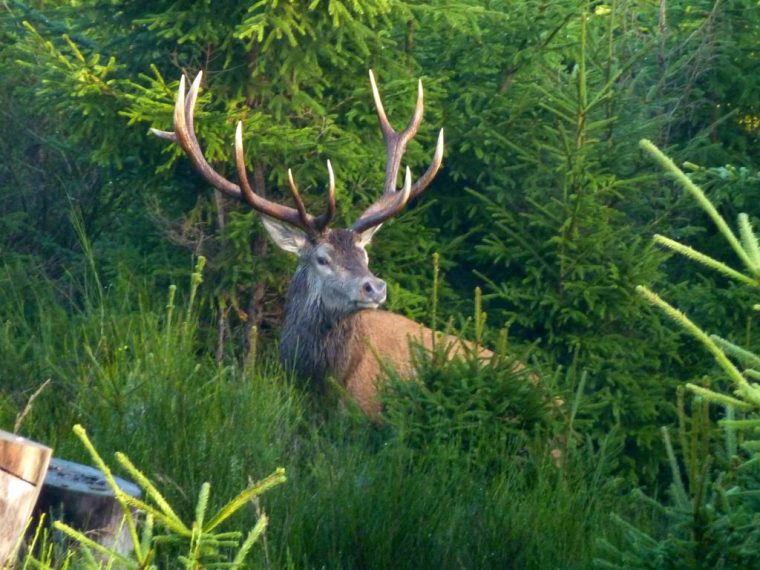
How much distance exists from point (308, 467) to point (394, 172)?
309 centimetres

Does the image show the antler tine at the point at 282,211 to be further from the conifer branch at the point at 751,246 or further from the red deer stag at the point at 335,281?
the conifer branch at the point at 751,246

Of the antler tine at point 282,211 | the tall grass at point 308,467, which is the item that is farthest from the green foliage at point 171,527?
the antler tine at point 282,211

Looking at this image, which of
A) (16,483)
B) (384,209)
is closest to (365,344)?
(384,209)

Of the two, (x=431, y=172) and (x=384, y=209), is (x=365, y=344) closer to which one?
(x=384, y=209)

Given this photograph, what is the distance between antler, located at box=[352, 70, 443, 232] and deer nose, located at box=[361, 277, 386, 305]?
0.46 m

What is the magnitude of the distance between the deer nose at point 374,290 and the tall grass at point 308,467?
1.16 metres

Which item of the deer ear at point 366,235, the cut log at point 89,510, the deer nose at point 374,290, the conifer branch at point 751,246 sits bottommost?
the cut log at point 89,510

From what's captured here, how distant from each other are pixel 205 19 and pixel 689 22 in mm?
3398

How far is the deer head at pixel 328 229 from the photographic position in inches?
297

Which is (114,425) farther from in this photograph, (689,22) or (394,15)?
(689,22)

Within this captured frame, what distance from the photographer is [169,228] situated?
27.6ft

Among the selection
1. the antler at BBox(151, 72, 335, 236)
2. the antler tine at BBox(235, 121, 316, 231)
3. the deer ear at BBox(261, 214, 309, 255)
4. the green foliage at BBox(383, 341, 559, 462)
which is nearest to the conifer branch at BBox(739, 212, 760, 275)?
the green foliage at BBox(383, 341, 559, 462)

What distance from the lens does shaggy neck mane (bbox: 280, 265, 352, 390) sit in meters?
7.84

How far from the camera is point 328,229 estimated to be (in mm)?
7957
